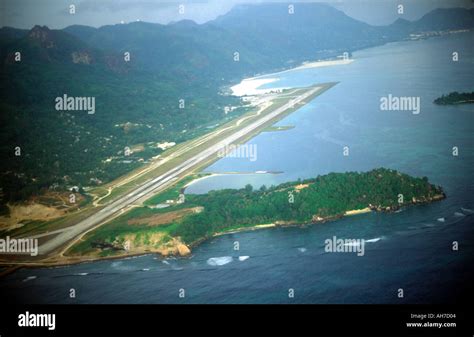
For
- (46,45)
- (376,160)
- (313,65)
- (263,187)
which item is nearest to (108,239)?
(263,187)

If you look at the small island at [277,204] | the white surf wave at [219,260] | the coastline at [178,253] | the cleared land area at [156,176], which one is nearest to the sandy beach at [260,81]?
the cleared land area at [156,176]

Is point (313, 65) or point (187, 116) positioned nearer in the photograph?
point (187, 116)

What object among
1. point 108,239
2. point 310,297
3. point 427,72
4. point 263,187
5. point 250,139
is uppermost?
point 427,72

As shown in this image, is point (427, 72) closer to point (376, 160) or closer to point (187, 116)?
point (376, 160)

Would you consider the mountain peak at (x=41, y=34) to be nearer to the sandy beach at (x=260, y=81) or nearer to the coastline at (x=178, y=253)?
the sandy beach at (x=260, y=81)

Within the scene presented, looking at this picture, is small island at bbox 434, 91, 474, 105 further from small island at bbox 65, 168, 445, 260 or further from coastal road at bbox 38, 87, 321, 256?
coastal road at bbox 38, 87, 321, 256

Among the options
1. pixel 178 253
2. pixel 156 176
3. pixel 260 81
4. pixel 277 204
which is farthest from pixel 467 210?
→ pixel 260 81

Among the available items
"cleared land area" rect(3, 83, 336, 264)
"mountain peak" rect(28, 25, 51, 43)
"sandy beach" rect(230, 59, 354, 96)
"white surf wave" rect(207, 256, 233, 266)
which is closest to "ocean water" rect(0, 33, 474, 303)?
"white surf wave" rect(207, 256, 233, 266)
